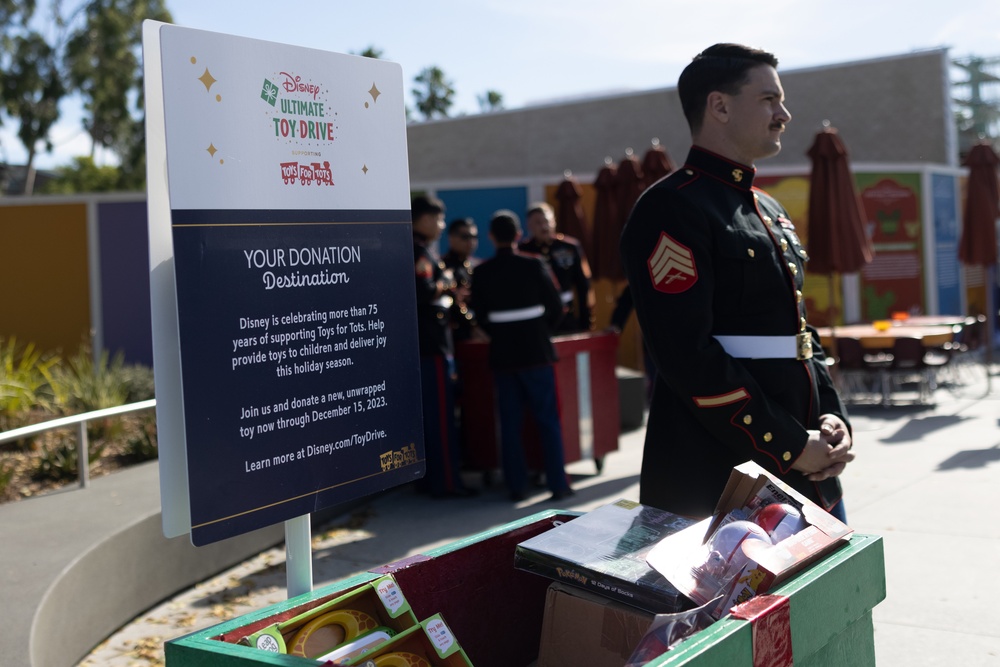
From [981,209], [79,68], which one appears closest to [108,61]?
[79,68]

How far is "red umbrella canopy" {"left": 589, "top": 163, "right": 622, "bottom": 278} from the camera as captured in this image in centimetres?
1058

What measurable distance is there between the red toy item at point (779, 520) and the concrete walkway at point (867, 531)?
214 cm

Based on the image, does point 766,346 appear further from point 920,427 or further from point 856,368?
point 856,368

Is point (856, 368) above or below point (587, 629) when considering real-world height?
below

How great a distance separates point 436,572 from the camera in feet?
7.04

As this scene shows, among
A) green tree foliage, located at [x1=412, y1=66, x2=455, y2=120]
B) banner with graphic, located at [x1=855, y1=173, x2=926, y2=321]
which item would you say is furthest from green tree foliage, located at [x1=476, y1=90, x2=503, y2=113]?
banner with graphic, located at [x1=855, y1=173, x2=926, y2=321]

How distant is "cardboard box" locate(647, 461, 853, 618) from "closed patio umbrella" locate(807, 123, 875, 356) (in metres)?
8.01

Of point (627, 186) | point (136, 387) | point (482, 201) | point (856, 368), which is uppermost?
point (482, 201)

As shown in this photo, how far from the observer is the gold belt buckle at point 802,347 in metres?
2.62

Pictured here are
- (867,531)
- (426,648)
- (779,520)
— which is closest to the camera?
(426,648)

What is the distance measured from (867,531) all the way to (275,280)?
463cm

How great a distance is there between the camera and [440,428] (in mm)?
7121

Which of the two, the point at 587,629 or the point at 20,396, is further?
the point at 20,396

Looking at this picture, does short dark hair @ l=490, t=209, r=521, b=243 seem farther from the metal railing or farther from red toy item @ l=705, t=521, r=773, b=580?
red toy item @ l=705, t=521, r=773, b=580
